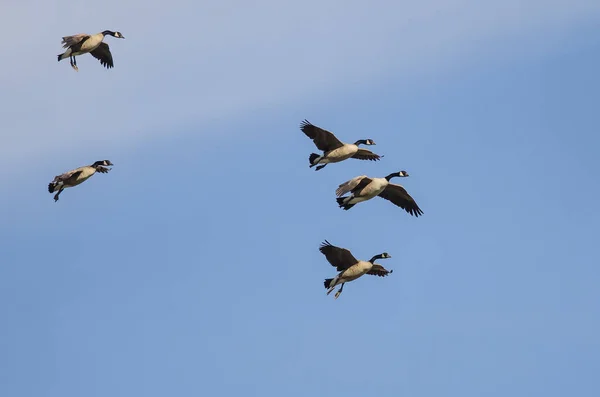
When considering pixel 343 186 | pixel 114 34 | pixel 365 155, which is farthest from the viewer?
pixel 114 34

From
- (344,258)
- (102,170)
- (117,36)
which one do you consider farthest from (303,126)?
(117,36)

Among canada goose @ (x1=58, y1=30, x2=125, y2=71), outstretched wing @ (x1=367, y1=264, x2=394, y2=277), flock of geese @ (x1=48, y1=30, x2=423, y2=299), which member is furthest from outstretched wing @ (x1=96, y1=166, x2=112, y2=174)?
outstretched wing @ (x1=367, y1=264, x2=394, y2=277)

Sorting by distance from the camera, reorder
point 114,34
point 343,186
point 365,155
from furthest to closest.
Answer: point 114,34 → point 365,155 → point 343,186

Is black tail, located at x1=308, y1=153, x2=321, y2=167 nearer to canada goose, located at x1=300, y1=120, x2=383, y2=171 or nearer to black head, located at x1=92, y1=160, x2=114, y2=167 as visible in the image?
canada goose, located at x1=300, y1=120, x2=383, y2=171

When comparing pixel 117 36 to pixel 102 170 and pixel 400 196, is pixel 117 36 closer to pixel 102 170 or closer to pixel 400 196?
pixel 102 170

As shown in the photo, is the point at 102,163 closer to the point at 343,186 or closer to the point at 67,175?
the point at 67,175

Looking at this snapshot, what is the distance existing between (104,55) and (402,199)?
1217 cm

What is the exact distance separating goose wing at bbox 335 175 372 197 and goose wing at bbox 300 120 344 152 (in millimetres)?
1682

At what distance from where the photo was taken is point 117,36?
42.4m

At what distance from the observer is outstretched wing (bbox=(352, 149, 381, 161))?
3744 centimetres

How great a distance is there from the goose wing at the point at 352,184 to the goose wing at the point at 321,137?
1.68 m

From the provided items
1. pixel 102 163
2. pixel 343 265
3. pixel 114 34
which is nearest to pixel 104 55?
pixel 114 34

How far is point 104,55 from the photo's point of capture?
42562 mm

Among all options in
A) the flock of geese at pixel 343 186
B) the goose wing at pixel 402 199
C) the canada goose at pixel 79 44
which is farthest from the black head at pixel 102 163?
the goose wing at pixel 402 199
